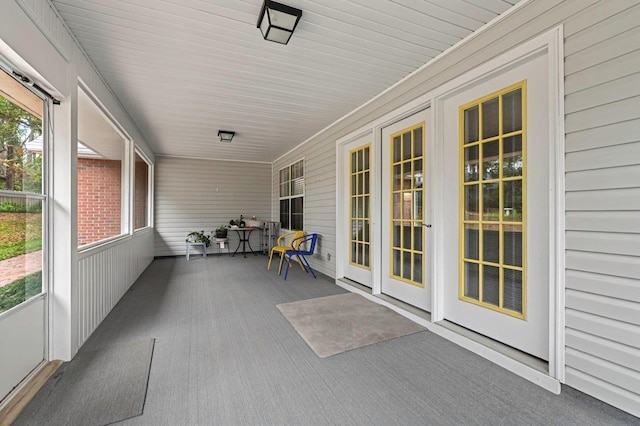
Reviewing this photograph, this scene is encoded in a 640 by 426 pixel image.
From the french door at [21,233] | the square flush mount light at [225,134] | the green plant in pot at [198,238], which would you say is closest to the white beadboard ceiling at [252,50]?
the square flush mount light at [225,134]

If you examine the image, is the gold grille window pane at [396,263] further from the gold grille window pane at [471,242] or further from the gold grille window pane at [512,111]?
the gold grille window pane at [512,111]

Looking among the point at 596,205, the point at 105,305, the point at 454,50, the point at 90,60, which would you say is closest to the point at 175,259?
the point at 105,305

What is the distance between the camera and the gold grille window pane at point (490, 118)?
7.41 ft

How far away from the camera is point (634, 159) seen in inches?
59.2

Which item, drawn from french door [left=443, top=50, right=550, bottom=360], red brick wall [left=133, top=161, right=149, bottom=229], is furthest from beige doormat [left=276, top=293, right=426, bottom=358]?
red brick wall [left=133, top=161, right=149, bottom=229]

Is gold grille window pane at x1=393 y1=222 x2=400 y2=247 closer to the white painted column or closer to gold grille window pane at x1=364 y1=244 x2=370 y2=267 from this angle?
gold grille window pane at x1=364 y1=244 x2=370 y2=267

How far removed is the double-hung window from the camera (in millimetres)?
6039

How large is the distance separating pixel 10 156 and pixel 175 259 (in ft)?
18.0

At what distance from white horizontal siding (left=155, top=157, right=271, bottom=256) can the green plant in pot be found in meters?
0.15

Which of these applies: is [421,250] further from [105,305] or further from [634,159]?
[105,305]

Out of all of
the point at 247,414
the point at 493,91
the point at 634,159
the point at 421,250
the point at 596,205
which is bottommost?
the point at 247,414

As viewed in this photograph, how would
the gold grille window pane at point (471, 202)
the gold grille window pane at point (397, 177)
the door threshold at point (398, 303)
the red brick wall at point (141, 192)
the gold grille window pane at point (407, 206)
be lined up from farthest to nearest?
the red brick wall at point (141, 192), the gold grille window pane at point (397, 177), the gold grille window pane at point (407, 206), the door threshold at point (398, 303), the gold grille window pane at point (471, 202)

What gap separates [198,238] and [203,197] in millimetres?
1077

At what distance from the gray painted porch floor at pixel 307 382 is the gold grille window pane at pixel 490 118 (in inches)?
69.6
